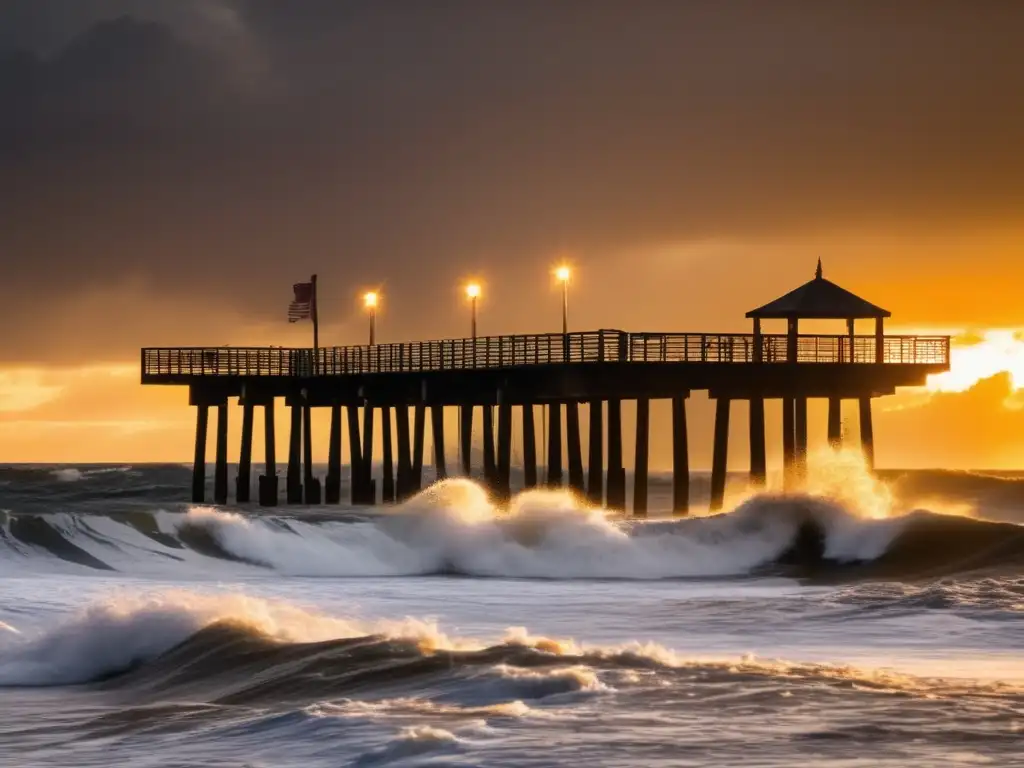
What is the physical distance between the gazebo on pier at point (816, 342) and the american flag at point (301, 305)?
2389cm

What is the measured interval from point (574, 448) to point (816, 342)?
7.72m

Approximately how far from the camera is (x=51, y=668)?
25.2 meters

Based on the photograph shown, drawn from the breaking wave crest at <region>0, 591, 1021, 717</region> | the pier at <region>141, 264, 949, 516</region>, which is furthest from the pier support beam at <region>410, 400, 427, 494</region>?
the breaking wave crest at <region>0, 591, 1021, 717</region>

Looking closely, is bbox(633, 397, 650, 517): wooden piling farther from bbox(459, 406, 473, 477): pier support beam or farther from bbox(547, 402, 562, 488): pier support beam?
bbox(459, 406, 473, 477): pier support beam

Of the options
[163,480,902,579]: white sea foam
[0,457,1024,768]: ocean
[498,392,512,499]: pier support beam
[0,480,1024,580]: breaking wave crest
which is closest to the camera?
[0,457,1024,768]: ocean

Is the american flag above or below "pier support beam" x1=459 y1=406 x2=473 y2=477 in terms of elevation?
above

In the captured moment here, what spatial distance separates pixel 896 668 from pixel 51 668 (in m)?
10.2

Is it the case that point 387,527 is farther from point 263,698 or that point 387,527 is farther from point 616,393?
point 263,698

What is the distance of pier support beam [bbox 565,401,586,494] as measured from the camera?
57406 millimetres

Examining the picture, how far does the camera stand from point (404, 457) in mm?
70062

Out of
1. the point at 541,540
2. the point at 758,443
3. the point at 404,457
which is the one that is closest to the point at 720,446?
the point at 758,443

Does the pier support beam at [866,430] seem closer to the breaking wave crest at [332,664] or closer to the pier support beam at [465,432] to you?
the pier support beam at [465,432]

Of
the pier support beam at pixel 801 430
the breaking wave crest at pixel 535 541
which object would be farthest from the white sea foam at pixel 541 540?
the pier support beam at pixel 801 430

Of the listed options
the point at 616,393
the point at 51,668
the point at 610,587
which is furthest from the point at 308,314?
the point at 51,668
